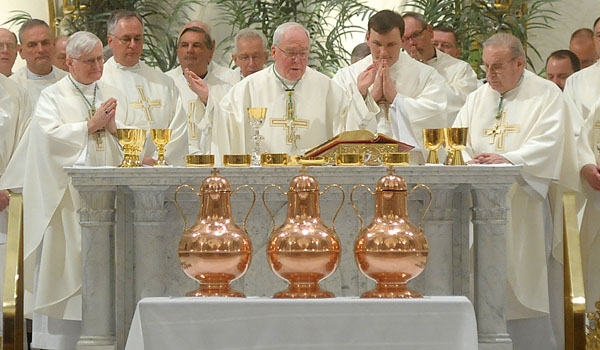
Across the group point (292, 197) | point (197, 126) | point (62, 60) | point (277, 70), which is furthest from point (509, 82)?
point (62, 60)

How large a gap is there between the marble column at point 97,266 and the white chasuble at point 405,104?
1968 millimetres

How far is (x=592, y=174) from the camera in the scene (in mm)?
A: 8289

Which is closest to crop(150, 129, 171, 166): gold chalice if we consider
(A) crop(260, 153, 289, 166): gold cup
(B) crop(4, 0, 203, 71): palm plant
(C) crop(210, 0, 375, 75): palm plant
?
(A) crop(260, 153, 289, 166): gold cup

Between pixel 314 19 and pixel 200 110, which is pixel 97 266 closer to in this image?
pixel 200 110

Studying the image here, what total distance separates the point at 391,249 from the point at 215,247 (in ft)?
2.27

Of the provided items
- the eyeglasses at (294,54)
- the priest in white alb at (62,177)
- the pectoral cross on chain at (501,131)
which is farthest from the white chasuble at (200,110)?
the pectoral cross on chain at (501,131)

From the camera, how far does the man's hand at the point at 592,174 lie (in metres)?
8.28

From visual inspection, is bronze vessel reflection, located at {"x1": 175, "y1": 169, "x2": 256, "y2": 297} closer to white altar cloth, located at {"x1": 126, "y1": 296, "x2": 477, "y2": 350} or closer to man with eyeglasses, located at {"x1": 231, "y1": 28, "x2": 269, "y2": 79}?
white altar cloth, located at {"x1": 126, "y1": 296, "x2": 477, "y2": 350}

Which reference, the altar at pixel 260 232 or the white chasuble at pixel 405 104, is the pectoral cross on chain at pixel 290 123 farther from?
the altar at pixel 260 232

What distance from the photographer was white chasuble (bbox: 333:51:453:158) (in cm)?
823

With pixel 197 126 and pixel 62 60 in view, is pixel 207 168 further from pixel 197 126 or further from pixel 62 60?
pixel 62 60

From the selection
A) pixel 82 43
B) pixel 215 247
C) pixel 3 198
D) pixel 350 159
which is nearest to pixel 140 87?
pixel 82 43

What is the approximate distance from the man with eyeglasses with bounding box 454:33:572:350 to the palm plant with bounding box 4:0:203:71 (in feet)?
13.2

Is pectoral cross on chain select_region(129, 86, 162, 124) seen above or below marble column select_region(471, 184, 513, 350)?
above
